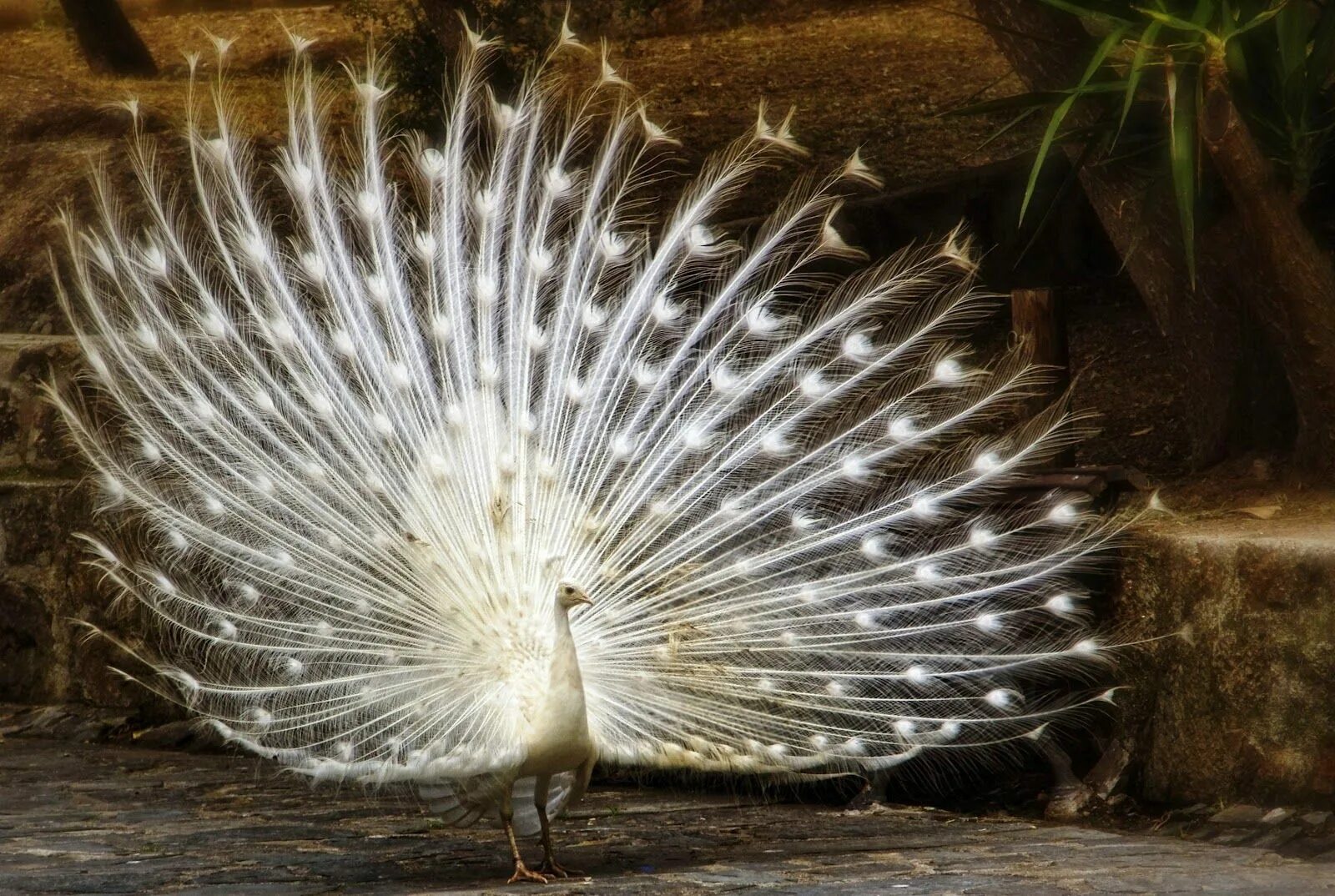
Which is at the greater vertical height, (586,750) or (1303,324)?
(1303,324)

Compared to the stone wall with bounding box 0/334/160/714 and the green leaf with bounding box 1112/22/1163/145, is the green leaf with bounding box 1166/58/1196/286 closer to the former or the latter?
the green leaf with bounding box 1112/22/1163/145

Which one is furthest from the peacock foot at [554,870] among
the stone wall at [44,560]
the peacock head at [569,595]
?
the stone wall at [44,560]

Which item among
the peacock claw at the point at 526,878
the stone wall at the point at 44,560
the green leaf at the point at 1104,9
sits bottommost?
the peacock claw at the point at 526,878

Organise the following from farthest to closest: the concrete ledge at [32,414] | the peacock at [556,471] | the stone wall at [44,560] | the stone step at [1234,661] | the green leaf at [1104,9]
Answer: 1. the concrete ledge at [32,414]
2. the stone wall at [44,560]
3. the green leaf at [1104,9]
4. the stone step at [1234,661]
5. the peacock at [556,471]

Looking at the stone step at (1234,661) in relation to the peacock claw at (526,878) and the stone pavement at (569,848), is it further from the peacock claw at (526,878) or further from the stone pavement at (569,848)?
the peacock claw at (526,878)

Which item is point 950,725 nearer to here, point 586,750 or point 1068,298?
point 586,750

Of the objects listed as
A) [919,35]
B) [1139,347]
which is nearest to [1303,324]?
[1139,347]
